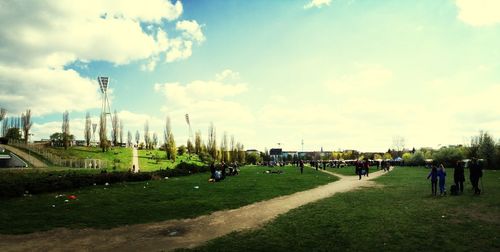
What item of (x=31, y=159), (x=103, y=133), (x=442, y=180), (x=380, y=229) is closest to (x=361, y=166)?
(x=442, y=180)

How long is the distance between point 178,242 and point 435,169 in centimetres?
1763

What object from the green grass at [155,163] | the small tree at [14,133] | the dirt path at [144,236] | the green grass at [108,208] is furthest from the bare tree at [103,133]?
the dirt path at [144,236]

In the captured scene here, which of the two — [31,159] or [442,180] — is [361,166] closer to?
[442,180]

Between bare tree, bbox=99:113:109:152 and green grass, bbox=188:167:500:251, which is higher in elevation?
bare tree, bbox=99:113:109:152

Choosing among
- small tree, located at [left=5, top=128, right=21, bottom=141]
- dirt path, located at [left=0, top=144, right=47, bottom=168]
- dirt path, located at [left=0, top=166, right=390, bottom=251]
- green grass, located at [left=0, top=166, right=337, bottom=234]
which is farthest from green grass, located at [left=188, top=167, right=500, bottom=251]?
small tree, located at [left=5, top=128, right=21, bottom=141]

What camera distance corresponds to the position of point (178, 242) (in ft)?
34.3

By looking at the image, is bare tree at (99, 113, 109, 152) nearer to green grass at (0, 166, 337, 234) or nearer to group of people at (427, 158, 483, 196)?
green grass at (0, 166, 337, 234)

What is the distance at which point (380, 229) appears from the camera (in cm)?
1154

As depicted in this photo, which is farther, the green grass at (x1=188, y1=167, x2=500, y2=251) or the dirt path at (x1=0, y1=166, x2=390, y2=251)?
the dirt path at (x1=0, y1=166, x2=390, y2=251)

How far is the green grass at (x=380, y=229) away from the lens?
9570 mm

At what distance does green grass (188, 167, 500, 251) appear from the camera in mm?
9570

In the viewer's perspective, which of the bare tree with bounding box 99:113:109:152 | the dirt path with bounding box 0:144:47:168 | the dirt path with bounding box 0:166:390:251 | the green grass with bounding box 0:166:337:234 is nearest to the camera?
the dirt path with bounding box 0:166:390:251

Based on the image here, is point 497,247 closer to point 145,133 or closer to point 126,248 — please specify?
point 126,248

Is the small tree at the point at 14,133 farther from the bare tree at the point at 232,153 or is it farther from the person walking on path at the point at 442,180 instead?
the person walking on path at the point at 442,180
